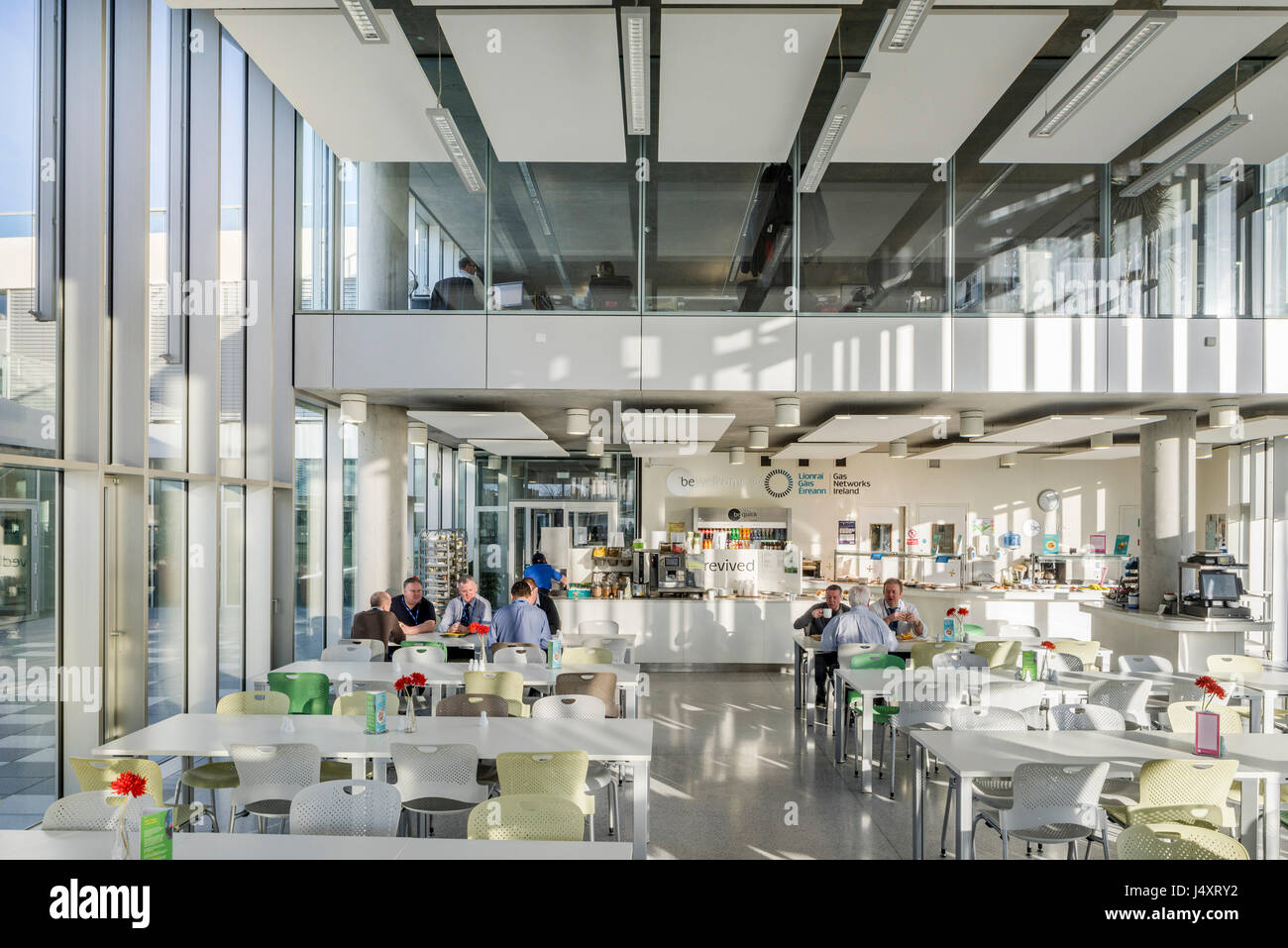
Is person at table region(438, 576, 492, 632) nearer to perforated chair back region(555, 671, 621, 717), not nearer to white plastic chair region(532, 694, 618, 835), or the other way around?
perforated chair back region(555, 671, 621, 717)

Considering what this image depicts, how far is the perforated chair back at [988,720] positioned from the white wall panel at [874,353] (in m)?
4.08

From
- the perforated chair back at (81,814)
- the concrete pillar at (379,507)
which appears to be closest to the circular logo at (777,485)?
the concrete pillar at (379,507)

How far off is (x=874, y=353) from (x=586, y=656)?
4.16 m

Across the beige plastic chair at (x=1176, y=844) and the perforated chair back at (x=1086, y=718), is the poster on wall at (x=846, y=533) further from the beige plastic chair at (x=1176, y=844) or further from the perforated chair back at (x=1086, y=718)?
the beige plastic chair at (x=1176, y=844)

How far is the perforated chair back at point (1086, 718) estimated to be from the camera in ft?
15.4

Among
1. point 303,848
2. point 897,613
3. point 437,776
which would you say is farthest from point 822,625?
point 303,848

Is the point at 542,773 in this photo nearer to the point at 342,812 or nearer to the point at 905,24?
the point at 342,812

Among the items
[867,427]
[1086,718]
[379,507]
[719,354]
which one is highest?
[719,354]

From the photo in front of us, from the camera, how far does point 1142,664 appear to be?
6598 millimetres

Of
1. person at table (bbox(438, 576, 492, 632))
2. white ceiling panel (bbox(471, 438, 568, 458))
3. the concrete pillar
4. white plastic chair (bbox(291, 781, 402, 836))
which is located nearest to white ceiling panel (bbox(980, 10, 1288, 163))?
white plastic chair (bbox(291, 781, 402, 836))

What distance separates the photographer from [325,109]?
6680mm

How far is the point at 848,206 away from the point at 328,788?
765cm
